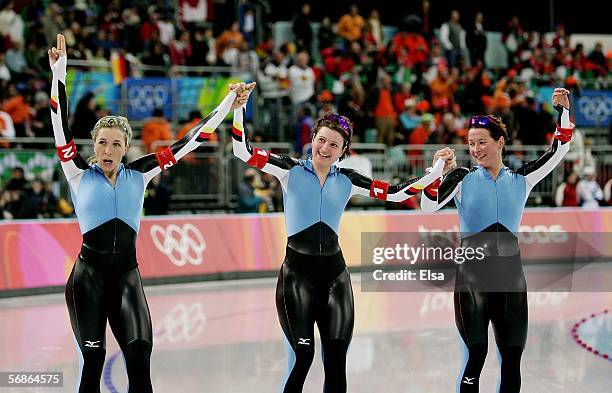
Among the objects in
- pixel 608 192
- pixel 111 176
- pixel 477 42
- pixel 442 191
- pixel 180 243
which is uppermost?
pixel 477 42

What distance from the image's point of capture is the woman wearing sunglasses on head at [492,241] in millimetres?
5785

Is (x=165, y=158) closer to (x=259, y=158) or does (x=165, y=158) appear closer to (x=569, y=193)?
(x=259, y=158)

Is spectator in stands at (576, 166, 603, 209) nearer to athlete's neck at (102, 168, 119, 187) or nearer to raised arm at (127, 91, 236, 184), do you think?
raised arm at (127, 91, 236, 184)

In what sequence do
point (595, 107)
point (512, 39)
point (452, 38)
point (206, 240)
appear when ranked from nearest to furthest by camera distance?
point (206, 240) < point (595, 107) < point (452, 38) < point (512, 39)

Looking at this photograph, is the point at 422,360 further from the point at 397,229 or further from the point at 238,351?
the point at 397,229

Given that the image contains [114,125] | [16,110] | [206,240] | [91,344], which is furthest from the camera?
A: [16,110]

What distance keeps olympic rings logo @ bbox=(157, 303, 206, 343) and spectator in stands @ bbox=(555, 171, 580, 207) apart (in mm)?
7866

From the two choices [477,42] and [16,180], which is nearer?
[16,180]

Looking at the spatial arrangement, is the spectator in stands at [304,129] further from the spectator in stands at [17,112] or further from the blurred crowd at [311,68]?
the spectator in stands at [17,112]

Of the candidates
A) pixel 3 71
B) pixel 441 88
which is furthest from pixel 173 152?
pixel 441 88

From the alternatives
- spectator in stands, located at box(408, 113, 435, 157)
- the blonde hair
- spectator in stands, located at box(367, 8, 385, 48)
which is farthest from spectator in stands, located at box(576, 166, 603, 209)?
the blonde hair

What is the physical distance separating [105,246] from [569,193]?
510 inches

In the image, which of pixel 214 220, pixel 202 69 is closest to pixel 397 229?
pixel 214 220
